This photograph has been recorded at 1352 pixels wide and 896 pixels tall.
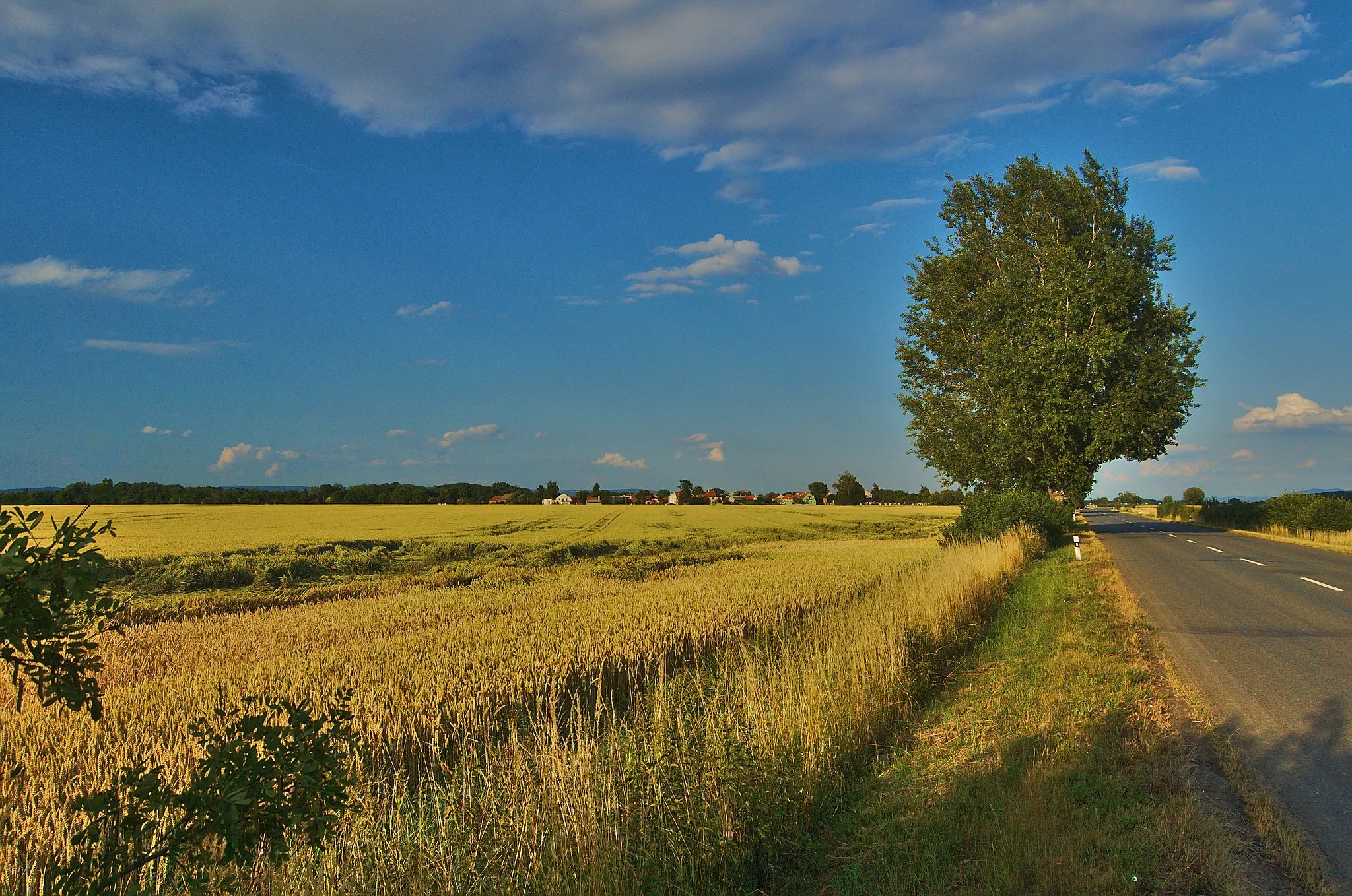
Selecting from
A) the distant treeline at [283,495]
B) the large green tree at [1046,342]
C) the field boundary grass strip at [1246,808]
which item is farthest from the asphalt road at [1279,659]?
the distant treeline at [283,495]

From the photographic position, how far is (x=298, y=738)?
8.79ft

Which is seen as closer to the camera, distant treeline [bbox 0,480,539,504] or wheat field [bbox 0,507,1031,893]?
wheat field [bbox 0,507,1031,893]

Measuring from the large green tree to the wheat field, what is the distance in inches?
715

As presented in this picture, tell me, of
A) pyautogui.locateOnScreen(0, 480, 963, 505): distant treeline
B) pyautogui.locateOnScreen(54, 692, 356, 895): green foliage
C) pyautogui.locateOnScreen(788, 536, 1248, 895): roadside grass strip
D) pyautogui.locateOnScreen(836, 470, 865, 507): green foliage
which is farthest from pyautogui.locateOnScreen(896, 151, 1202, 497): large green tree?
pyautogui.locateOnScreen(836, 470, 865, 507): green foliage

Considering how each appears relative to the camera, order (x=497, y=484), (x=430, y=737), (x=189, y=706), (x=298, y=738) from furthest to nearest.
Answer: (x=497, y=484)
(x=189, y=706)
(x=430, y=737)
(x=298, y=738)

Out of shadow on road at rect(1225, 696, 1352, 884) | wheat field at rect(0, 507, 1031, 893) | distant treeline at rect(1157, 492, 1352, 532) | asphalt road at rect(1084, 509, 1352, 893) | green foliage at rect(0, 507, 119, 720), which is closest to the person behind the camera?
green foliage at rect(0, 507, 119, 720)

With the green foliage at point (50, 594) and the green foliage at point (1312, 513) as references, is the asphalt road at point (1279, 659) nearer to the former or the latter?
the green foliage at point (50, 594)

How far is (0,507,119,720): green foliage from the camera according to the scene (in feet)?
6.81

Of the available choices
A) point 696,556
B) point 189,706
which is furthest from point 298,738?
point 696,556

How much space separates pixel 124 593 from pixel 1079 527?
46.0m

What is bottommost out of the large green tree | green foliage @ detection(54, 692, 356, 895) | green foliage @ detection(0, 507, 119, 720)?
green foliage @ detection(54, 692, 356, 895)

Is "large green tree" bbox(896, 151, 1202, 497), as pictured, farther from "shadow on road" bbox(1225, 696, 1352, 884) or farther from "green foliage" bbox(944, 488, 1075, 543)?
"shadow on road" bbox(1225, 696, 1352, 884)

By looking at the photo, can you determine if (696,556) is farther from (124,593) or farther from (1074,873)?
(1074,873)

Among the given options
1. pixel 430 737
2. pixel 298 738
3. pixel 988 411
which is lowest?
pixel 430 737
